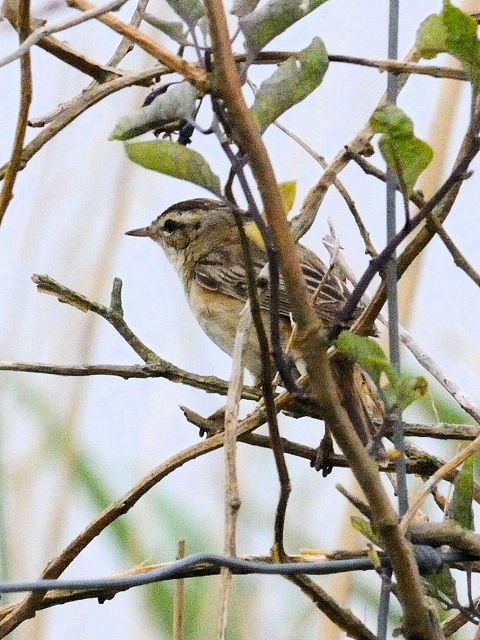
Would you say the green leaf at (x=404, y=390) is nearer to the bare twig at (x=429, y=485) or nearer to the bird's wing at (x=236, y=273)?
the bare twig at (x=429, y=485)

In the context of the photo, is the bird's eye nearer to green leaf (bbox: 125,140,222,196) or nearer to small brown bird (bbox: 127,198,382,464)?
small brown bird (bbox: 127,198,382,464)

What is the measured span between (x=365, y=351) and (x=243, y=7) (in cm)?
31

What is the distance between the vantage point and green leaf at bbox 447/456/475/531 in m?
0.99

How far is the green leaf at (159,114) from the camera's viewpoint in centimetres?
77

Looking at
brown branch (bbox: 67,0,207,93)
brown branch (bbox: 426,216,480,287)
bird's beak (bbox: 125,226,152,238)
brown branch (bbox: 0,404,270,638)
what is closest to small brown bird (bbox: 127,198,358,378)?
bird's beak (bbox: 125,226,152,238)

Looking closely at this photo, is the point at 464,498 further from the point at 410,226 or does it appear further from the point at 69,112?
the point at 69,112

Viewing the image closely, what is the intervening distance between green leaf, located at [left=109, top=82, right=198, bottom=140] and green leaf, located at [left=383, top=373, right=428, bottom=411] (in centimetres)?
28

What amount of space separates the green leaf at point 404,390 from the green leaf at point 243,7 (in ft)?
1.10

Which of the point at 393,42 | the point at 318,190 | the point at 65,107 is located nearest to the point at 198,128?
the point at 393,42

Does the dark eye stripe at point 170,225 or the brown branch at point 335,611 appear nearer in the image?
the brown branch at point 335,611

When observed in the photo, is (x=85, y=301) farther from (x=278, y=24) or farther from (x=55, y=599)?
(x=278, y=24)

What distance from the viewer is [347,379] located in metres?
1.16

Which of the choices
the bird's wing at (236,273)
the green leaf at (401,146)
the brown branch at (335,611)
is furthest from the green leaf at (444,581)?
the bird's wing at (236,273)

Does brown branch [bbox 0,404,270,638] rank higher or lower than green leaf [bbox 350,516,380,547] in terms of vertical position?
higher
